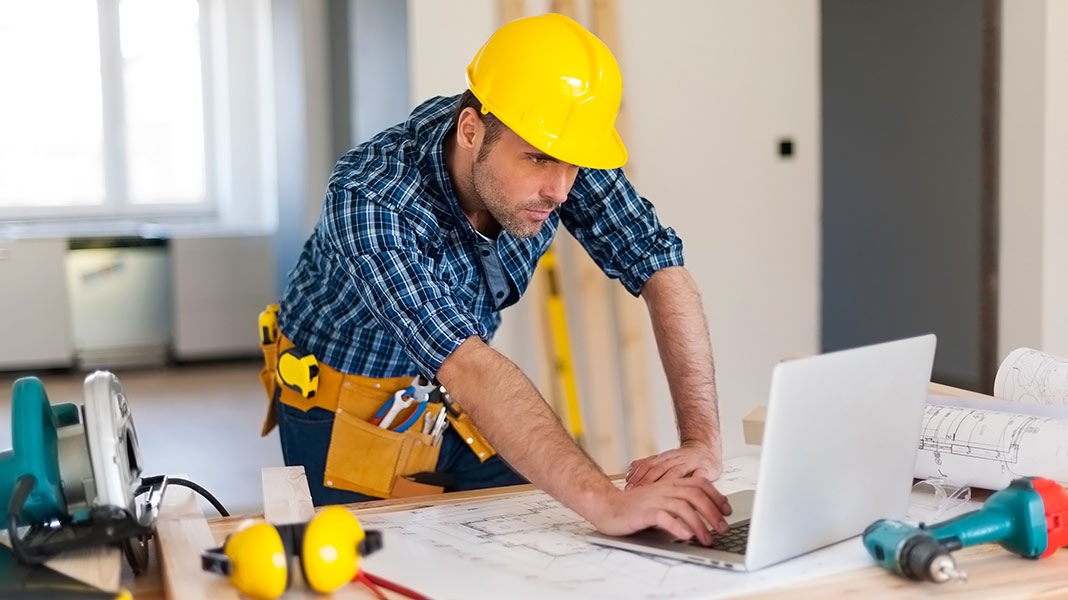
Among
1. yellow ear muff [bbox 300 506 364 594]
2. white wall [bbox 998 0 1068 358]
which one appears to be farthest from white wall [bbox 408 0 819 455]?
yellow ear muff [bbox 300 506 364 594]

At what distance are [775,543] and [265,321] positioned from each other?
1.27 meters

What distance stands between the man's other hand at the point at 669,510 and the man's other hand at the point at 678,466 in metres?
0.19

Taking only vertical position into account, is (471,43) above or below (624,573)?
above

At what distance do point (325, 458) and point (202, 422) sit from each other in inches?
146

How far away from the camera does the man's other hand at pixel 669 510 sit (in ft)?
4.83

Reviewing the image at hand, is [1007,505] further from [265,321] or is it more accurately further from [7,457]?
[265,321]

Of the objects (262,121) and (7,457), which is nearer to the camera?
(7,457)

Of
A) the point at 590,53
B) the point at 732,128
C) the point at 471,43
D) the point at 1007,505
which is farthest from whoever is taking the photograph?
the point at 732,128

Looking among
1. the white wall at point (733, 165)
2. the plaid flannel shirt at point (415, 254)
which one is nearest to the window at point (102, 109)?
the white wall at point (733, 165)

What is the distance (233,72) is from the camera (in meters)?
7.73

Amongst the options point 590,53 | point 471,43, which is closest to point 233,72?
point 471,43

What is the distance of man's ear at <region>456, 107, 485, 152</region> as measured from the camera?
6.27ft

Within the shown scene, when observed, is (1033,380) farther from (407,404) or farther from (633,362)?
(633,362)

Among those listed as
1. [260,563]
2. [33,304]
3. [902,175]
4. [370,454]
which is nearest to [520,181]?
[370,454]
